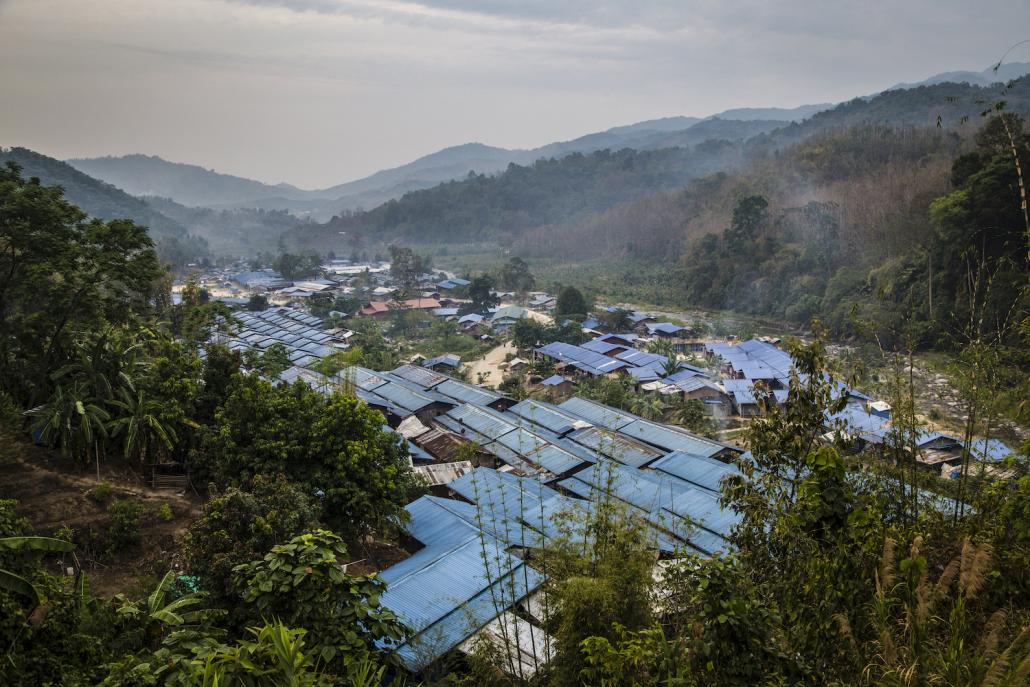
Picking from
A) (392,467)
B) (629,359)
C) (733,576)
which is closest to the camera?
(733,576)

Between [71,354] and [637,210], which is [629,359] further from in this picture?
[637,210]

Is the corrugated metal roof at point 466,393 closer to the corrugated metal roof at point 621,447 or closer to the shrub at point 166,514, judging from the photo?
the corrugated metal roof at point 621,447

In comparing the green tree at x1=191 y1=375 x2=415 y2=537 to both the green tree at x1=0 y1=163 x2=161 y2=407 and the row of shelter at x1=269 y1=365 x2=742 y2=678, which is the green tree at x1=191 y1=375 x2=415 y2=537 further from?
the green tree at x1=0 y1=163 x2=161 y2=407

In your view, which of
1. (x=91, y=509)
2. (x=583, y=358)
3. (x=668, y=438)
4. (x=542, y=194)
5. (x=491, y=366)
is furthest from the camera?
(x=542, y=194)

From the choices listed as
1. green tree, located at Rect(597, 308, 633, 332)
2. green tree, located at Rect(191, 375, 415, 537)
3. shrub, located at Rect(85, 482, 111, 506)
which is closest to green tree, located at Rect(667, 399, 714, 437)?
green tree, located at Rect(191, 375, 415, 537)

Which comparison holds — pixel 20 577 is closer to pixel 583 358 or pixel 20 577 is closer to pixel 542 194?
pixel 583 358

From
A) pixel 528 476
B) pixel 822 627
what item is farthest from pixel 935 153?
pixel 822 627

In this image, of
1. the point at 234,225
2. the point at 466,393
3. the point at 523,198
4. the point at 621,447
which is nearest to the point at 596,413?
the point at 621,447

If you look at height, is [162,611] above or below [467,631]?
above

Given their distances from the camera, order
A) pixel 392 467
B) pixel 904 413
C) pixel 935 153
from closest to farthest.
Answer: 1. pixel 904 413
2. pixel 392 467
3. pixel 935 153
